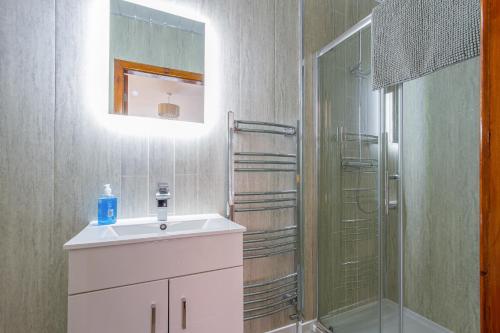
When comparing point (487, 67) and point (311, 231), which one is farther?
point (311, 231)

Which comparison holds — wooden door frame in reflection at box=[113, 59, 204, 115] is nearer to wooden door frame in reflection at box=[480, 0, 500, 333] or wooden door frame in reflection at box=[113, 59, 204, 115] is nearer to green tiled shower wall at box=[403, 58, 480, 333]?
wooden door frame in reflection at box=[480, 0, 500, 333]

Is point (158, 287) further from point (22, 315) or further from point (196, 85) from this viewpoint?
point (196, 85)

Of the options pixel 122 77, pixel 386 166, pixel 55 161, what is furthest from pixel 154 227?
pixel 386 166

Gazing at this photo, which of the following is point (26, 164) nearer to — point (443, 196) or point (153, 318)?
point (153, 318)

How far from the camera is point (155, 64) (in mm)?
1353

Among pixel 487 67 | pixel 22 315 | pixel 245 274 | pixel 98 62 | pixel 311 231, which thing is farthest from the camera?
pixel 311 231

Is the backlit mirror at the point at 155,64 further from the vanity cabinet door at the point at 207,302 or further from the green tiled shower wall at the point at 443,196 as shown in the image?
the green tiled shower wall at the point at 443,196

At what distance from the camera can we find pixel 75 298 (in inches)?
33.6

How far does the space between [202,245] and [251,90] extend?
1.05 metres

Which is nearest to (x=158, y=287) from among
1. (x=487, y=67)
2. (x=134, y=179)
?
(x=134, y=179)

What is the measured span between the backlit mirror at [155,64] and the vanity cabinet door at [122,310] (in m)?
0.87

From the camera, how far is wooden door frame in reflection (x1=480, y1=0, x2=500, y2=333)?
455mm

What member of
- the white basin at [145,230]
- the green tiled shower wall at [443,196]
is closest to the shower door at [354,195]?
the green tiled shower wall at [443,196]

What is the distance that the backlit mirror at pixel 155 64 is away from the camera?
128cm
